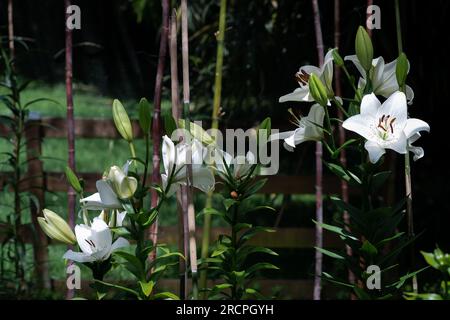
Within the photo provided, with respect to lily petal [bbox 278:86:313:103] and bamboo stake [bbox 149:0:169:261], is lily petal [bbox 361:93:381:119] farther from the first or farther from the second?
bamboo stake [bbox 149:0:169:261]

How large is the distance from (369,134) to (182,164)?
1.13 feet

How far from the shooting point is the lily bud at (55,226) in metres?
1.45

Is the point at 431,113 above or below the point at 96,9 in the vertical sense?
below

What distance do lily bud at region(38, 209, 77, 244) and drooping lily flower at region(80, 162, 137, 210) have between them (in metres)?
0.06

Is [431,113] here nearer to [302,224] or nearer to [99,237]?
[302,224]

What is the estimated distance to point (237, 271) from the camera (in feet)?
5.27

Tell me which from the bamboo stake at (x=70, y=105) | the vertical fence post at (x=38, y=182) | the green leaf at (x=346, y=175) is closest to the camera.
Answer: the green leaf at (x=346, y=175)

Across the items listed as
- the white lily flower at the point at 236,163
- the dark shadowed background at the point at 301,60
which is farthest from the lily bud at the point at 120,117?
the dark shadowed background at the point at 301,60

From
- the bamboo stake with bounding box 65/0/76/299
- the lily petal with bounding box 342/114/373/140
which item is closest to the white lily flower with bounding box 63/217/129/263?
the lily petal with bounding box 342/114/373/140

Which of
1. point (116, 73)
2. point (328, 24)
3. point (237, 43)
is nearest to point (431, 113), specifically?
point (328, 24)

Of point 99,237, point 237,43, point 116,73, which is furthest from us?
point 116,73

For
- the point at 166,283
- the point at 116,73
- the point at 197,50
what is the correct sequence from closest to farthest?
the point at 166,283 → the point at 197,50 → the point at 116,73

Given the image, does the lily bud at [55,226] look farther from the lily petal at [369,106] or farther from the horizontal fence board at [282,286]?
the horizontal fence board at [282,286]
